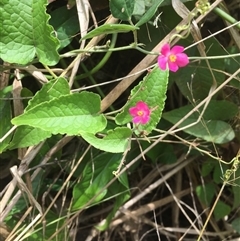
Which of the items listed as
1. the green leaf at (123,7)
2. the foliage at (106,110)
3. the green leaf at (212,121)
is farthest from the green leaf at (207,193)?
the green leaf at (123,7)

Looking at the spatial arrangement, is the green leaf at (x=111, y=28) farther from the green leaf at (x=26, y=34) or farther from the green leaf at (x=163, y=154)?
the green leaf at (x=163, y=154)

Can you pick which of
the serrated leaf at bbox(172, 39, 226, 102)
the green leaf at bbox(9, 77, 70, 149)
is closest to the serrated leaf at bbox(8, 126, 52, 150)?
the green leaf at bbox(9, 77, 70, 149)

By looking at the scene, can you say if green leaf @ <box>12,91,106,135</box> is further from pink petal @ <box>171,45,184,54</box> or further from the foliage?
pink petal @ <box>171,45,184,54</box>

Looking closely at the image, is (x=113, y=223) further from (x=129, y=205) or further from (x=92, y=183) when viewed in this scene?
(x=92, y=183)

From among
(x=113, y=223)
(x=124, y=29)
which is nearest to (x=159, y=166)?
(x=113, y=223)

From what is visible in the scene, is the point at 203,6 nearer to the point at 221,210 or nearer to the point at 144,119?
the point at 144,119

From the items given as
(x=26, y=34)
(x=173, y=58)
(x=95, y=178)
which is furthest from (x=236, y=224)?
(x=26, y=34)
